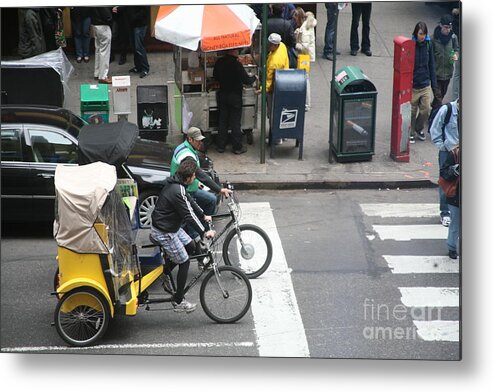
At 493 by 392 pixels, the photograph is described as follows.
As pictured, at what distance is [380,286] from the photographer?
11.4 m

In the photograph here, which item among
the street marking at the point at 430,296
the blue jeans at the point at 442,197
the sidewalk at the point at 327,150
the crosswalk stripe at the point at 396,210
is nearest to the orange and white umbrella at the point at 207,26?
the sidewalk at the point at 327,150

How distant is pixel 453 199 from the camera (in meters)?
10.7

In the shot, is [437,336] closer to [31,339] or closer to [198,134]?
[198,134]

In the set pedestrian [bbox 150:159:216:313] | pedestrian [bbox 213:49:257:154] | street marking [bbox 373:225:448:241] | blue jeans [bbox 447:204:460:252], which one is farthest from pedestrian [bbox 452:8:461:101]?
pedestrian [bbox 213:49:257:154]

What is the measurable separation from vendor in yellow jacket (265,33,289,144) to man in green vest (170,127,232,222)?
1.93 meters

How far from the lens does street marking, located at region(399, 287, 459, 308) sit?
10.8m

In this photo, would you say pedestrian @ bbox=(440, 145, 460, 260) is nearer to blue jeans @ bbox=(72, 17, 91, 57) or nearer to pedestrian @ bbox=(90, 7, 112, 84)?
pedestrian @ bbox=(90, 7, 112, 84)

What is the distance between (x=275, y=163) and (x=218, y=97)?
124cm

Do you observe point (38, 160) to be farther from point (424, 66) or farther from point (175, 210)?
point (424, 66)

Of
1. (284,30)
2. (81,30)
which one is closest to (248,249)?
(81,30)

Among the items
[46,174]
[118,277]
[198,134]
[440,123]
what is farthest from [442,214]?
[46,174]

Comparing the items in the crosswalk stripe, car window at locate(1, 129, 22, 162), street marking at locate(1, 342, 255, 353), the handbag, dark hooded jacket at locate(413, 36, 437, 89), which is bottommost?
street marking at locate(1, 342, 255, 353)

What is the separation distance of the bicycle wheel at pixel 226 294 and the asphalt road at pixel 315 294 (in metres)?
0.13

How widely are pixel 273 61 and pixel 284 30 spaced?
0.44 m
